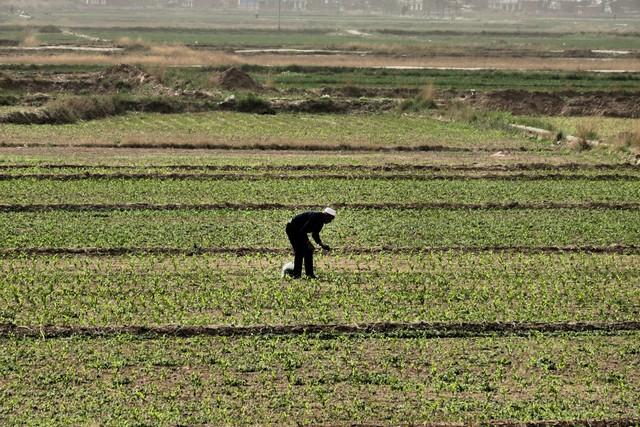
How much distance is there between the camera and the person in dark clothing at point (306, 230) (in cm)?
2083

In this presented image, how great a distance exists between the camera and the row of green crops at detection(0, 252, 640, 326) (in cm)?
1938

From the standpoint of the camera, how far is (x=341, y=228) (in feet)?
88.6

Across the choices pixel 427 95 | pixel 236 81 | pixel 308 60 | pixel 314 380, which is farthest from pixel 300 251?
pixel 308 60

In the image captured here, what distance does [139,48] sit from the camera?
9431 centimetres

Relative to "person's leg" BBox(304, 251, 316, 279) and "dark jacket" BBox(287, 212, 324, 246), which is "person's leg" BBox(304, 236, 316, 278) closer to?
"person's leg" BBox(304, 251, 316, 279)

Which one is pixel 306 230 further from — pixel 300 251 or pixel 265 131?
pixel 265 131

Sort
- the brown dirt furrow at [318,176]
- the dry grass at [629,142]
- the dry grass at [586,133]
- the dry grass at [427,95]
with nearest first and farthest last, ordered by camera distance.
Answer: the brown dirt furrow at [318,176]
the dry grass at [629,142]
the dry grass at [586,133]
the dry grass at [427,95]

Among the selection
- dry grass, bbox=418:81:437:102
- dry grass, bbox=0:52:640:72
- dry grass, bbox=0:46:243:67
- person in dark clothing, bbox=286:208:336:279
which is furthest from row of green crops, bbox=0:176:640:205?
dry grass, bbox=0:52:640:72

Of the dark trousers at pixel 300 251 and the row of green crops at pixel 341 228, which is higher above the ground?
the dark trousers at pixel 300 251

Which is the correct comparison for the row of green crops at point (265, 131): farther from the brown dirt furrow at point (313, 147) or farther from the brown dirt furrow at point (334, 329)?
the brown dirt furrow at point (334, 329)

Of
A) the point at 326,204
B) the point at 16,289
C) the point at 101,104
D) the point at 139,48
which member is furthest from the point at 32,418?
the point at 139,48

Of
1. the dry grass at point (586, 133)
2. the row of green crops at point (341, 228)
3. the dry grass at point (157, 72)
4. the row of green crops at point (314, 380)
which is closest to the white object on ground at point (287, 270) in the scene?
the row of green crops at point (341, 228)

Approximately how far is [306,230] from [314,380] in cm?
502

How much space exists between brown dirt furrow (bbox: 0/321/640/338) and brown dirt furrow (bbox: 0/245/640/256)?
218 inches
